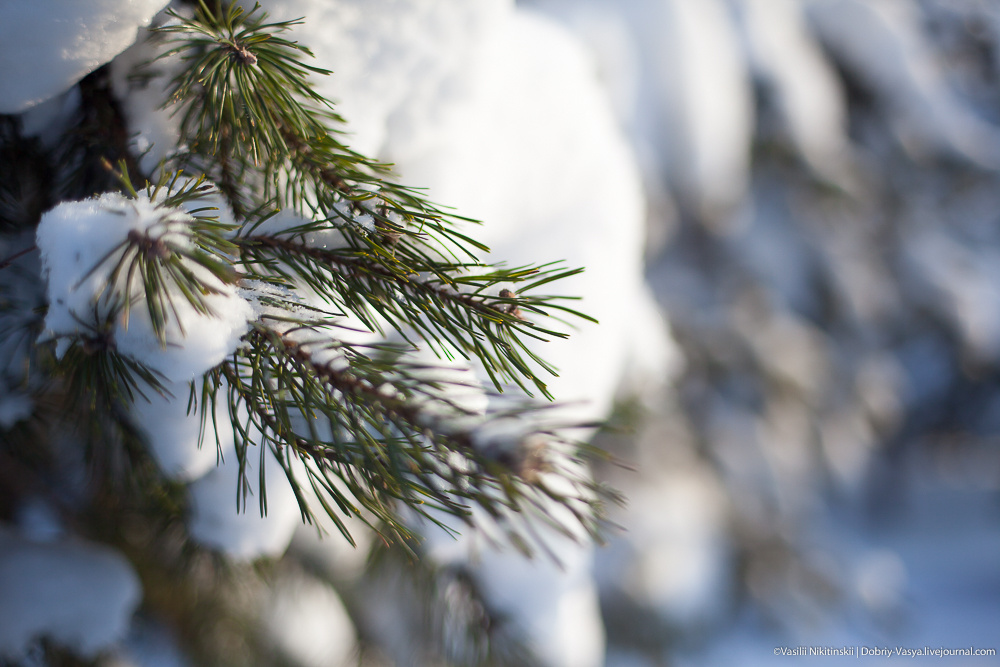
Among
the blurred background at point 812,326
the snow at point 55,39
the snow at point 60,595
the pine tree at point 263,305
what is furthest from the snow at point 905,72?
the snow at point 60,595

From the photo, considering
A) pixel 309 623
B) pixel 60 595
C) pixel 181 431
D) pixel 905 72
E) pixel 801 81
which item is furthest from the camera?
pixel 905 72

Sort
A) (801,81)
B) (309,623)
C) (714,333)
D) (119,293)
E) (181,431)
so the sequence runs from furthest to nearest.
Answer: (801,81) < (714,333) < (309,623) < (181,431) < (119,293)

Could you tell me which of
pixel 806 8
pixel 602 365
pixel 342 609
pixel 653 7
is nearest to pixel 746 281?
pixel 653 7

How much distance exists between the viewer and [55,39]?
46 centimetres

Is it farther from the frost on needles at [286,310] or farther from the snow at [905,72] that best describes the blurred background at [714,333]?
the frost on needles at [286,310]

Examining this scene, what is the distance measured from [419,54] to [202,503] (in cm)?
65

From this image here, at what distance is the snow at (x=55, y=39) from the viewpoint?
45 cm

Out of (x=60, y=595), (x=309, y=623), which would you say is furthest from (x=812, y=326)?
(x=60, y=595)

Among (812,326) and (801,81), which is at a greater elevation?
(801,81)

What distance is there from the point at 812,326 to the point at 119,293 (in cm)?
385

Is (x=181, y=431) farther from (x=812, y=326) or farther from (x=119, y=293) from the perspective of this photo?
(x=812, y=326)

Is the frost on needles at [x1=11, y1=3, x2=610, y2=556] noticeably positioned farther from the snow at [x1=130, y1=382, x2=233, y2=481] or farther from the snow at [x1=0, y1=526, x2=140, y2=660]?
the snow at [x1=0, y1=526, x2=140, y2=660]

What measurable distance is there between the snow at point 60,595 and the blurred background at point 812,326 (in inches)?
69.8

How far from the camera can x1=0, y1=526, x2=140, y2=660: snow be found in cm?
72
